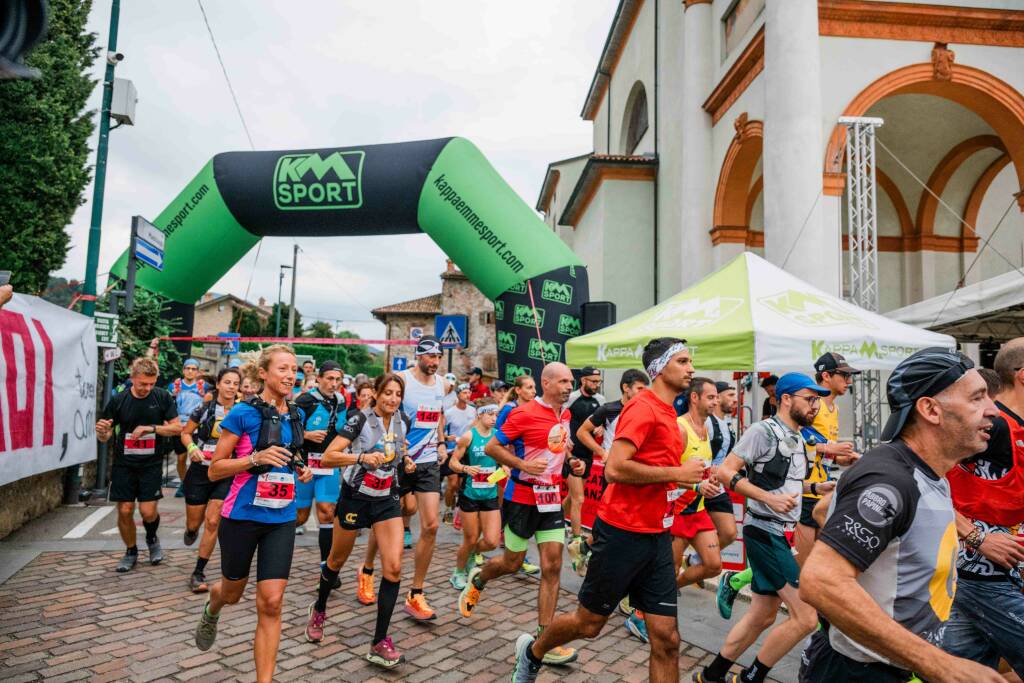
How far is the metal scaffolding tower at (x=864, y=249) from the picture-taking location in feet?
29.5

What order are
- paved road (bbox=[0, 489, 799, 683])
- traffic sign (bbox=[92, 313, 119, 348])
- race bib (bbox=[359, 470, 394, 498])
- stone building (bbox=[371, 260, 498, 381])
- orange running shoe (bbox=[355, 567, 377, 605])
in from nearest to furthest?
1. paved road (bbox=[0, 489, 799, 683])
2. race bib (bbox=[359, 470, 394, 498])
3. orange running shoe (bbox=[355, 567, 377, 605])
4. traffic sign (bbox=[92, 313, 119, 348])
5. stone building (bbox=[371, 260, 498, 381])

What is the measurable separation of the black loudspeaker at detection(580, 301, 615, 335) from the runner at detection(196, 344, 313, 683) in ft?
23.0

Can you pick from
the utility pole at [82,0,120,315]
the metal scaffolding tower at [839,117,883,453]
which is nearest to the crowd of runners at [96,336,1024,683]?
the metal scaffolding tower at [839,117,883,453]

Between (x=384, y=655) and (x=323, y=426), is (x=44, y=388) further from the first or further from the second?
(x=384, y=655)

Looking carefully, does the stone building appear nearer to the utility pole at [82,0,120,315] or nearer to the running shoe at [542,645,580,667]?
the utility pole at [82,0,120,315]

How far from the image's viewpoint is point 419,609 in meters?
5.09

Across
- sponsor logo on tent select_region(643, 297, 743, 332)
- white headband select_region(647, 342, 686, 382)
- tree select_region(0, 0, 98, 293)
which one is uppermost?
tree select_region(0, 0, 98, 293)

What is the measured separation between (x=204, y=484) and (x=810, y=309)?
651cm

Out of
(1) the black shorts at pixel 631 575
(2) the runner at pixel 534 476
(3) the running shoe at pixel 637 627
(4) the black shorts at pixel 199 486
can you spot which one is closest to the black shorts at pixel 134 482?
(4) the black shorts at pixel 199 486

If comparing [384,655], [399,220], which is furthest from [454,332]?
[384,655]

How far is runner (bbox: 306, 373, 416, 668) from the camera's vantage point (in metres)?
4.38

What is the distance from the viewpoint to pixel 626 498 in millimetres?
3467

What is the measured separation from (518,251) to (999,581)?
27.2 ft

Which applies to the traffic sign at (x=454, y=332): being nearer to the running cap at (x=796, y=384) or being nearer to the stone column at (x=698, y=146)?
the stone column at (x=698, y=146)
